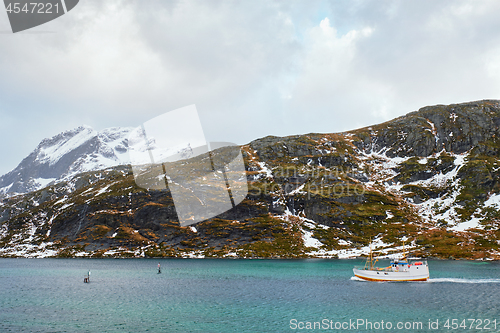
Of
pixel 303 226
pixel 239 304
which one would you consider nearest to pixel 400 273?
pixel 239 304

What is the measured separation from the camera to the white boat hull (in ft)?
245

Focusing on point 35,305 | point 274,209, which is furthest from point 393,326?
point 274,209

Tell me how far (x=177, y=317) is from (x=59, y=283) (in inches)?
1845

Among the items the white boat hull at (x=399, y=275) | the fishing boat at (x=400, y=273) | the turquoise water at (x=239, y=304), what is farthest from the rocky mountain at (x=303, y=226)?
the turquoise water at (x=239, y=304)

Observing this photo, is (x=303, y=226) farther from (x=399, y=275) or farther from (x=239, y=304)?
(x=239, y=304)

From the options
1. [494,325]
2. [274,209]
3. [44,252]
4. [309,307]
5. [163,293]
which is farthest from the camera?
[274,209]

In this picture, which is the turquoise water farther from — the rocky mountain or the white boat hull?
the rocky mountain

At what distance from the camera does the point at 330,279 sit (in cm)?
7688

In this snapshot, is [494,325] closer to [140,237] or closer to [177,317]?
[177,317]

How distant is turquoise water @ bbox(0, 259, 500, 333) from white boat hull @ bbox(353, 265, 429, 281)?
3.13 m

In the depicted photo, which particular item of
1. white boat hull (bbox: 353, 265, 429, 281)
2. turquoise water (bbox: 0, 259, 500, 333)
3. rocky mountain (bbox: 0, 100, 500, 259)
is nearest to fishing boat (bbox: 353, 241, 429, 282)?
white boat hull (bbox: 353, 265, 429, 281)

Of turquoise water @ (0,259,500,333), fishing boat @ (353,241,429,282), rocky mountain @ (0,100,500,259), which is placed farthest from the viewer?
rocky mountain @ (0,100,500,259)

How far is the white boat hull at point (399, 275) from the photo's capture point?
74562 mm

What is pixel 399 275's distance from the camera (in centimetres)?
7669
